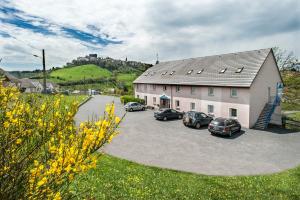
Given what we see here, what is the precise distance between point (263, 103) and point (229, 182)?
Result: 19.9 meters

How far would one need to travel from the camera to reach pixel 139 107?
4016 cm

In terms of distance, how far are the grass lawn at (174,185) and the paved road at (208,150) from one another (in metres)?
1.58

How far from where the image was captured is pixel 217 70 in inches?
1275

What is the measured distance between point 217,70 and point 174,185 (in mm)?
24571

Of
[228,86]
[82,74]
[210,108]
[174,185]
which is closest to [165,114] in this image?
[210,108]

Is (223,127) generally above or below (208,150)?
above

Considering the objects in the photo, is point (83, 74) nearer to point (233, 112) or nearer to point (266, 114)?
point (233, 112)

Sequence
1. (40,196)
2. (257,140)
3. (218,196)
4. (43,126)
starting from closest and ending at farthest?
(40,196), (43,126), (218,196), (257,140)

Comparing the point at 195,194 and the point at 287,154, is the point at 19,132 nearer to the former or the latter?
the point at 195,194

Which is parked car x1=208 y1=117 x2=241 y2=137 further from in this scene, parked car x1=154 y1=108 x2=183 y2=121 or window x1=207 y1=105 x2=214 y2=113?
parked car x1=154 y1=108 x2=183 y2=121

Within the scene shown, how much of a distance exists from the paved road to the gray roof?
7146mm

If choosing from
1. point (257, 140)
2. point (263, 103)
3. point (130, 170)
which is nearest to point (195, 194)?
point (130, 170)

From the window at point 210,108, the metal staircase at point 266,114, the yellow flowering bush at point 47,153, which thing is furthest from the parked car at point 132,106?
the yellow flowering bush at point 47,153

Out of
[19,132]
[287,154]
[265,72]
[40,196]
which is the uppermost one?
[265,72]
